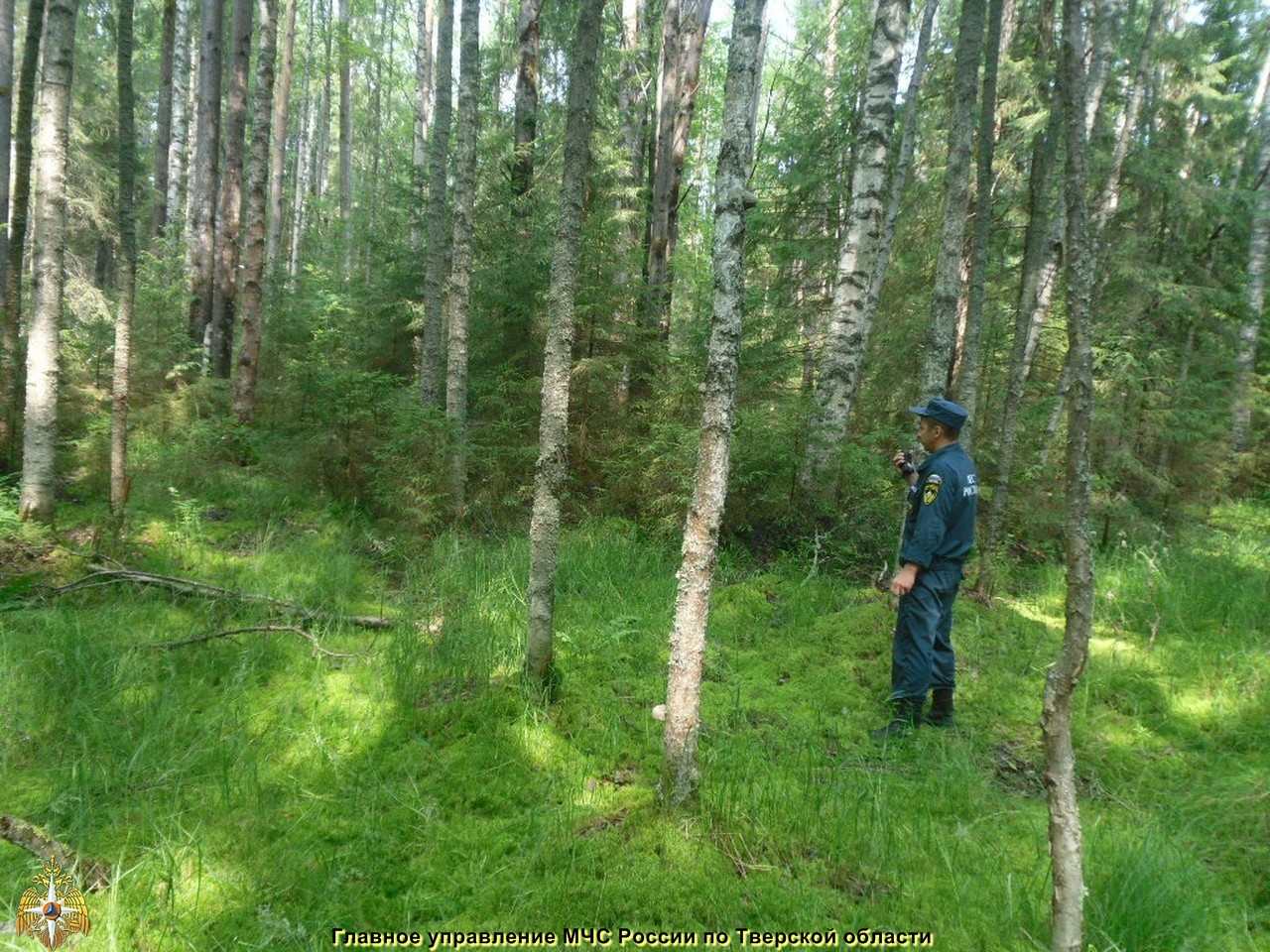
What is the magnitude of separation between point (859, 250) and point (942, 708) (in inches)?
215

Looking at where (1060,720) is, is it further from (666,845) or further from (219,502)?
(219,502)

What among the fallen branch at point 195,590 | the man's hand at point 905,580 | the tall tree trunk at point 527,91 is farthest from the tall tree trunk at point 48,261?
the man's hand at point 905,580

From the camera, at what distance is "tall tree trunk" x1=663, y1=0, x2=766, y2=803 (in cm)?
281

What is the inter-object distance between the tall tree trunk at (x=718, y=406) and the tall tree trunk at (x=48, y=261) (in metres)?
6.19

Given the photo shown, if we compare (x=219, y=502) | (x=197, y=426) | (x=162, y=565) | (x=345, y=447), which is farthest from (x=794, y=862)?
(x=197, y=426)

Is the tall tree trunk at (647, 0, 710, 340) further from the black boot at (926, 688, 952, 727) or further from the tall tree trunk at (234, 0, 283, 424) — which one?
the black boot at (926, 688, 952, 727)

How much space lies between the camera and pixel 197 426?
27.2 feet

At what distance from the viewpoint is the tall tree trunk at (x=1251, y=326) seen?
40.8ft

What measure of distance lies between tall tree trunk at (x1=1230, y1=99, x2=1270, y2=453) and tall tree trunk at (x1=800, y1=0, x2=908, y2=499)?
32.2ft

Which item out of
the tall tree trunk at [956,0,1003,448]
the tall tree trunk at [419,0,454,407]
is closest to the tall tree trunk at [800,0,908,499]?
the tall tree trunk at [956,0,1003,448]

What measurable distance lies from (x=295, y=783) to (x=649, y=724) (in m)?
1.89

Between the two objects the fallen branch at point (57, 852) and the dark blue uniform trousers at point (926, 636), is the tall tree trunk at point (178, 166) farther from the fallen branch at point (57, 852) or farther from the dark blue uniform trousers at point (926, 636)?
the dark blue uniform trousers at point (926, 636)

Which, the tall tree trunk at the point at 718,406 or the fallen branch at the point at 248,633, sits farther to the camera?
the fallen branch at the point at 248,633

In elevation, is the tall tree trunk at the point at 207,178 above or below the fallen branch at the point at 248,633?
above
